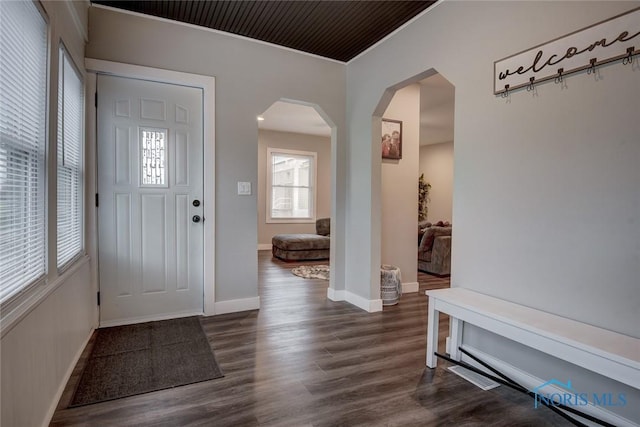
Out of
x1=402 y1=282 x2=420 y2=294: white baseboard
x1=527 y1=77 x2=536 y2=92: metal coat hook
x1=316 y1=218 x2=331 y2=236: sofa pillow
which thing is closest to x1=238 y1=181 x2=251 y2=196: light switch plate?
x1=402 y1=282 x2=420 y2=294: white baseboard

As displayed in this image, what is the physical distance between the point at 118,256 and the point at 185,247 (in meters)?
0.54

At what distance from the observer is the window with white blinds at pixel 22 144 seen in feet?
4.40

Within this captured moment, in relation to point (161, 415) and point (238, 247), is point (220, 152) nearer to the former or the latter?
point (238, 247)

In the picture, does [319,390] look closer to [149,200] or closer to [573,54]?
[149,200]

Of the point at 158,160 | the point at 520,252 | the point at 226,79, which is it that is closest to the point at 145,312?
the point at 158,160

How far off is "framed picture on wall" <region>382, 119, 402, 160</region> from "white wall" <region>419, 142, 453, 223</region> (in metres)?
5.02

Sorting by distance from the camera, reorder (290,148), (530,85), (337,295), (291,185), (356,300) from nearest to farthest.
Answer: (530,85) → (356,300) → (337,295) → (290,148) → (291,185)

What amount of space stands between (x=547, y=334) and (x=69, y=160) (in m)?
2.99

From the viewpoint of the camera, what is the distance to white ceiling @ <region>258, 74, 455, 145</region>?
4.62 metres

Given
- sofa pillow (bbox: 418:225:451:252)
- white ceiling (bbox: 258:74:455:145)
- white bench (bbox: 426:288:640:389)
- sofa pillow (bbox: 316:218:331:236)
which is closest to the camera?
white bench (bbox: 426:288:640:389)

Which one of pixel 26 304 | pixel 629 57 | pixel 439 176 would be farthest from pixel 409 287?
pixel 439 176

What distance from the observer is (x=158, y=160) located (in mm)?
3102

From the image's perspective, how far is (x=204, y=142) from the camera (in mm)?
3215

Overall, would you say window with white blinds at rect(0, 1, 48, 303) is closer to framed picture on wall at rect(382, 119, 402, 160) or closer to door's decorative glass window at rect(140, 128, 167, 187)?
door's decorative glass window at rect(140, 128, 167, 187)
